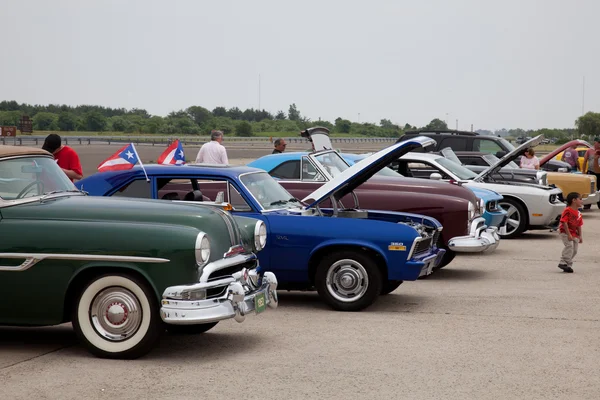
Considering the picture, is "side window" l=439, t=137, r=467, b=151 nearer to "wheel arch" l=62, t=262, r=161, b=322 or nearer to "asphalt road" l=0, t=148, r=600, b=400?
"asphalt road" l=0, t=148, r=600, b=400

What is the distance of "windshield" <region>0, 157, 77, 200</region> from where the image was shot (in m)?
7.73

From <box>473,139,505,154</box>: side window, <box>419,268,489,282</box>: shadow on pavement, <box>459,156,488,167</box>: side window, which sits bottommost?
<box>419,268,489,282</box>: shadow on pavement

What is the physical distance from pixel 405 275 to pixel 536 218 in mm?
8832

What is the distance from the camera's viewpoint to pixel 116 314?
728 centimetres

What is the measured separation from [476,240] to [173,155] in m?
4.10

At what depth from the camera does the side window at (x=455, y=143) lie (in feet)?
81.5

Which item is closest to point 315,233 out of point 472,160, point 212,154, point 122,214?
point 122,214

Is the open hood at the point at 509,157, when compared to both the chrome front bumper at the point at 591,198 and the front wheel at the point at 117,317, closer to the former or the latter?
the chrome front bumper at the point at 591,198

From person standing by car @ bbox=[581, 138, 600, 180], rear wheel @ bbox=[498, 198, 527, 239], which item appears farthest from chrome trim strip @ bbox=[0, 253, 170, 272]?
person standing by car @ bbox=[581, 138, 600, 180]

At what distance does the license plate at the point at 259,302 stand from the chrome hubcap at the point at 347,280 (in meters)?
1.92

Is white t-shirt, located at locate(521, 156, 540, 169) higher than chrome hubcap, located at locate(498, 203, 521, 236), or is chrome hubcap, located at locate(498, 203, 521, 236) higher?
white t-shirt, located at locate(521, 156, 540, 169)

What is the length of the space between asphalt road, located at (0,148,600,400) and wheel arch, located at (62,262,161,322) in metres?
0.44

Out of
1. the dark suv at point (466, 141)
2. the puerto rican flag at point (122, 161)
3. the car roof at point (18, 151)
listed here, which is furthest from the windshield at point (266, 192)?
the dark suv at point (466, 141)

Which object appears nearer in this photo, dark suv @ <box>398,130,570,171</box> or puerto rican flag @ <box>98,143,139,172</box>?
puerto rican flag @ <box>98,143,139,172</box>
